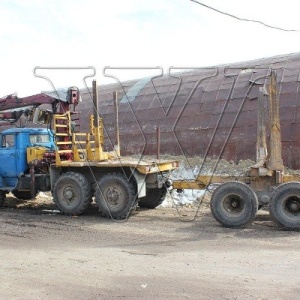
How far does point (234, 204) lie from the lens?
10422mm

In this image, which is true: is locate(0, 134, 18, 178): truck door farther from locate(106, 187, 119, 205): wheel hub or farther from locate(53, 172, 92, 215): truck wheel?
locate(106, 187, 119, 205): wheel hub

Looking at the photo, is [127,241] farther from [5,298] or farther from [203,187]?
[5,298]

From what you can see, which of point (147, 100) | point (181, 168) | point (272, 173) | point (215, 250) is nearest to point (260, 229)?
point (272, 173)

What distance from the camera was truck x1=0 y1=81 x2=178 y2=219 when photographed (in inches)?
451

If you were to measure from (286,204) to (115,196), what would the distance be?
4094mm

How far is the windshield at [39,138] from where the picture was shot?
43.2 ft

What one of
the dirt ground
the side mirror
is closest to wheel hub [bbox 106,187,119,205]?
the dirt ground

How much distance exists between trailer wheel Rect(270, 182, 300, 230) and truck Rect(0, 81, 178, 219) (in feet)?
10.4

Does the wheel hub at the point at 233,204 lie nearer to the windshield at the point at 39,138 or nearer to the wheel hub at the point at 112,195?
the wheel hub at the point at 112,195

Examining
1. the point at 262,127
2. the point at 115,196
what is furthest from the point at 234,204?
the point at 115,196

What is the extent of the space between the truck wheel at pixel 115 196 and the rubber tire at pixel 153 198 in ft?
5.16

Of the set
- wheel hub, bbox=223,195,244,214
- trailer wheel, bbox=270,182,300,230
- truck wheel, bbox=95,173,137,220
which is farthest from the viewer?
truck wheel, bbox=95,173,137,220

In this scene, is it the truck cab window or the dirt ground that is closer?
the dirt ground

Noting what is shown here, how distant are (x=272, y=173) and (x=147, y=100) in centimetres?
1222
